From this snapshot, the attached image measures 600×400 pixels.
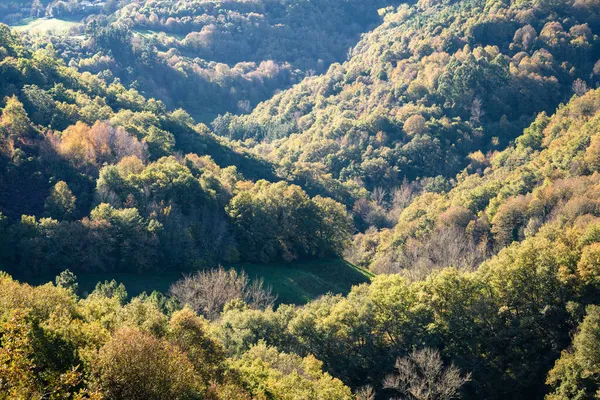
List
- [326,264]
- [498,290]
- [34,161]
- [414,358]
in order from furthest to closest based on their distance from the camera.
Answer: [326,264] < [34,161] < [498,290] < [414,358]

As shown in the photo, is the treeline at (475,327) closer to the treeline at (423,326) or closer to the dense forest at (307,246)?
the treeline at (423,326)

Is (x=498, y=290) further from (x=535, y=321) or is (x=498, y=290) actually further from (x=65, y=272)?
(x=65, y=272)

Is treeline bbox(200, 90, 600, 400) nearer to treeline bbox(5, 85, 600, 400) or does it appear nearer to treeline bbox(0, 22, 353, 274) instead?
treeline bbox(5, 85, 600, 400)

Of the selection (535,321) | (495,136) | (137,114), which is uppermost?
(495,136)

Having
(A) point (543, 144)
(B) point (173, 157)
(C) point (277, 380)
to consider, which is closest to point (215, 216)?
(B) point (173, 157)

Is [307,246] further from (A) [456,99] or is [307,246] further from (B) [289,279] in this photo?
(A) [456,99]

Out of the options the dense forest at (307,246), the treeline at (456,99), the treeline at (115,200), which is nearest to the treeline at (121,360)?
the dense forest at (307,246)

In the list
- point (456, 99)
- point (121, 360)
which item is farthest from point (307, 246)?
point (456, 99)

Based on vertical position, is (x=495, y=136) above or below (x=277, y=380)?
above

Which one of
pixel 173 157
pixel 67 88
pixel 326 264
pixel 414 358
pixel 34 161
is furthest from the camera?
pixel 67 88
